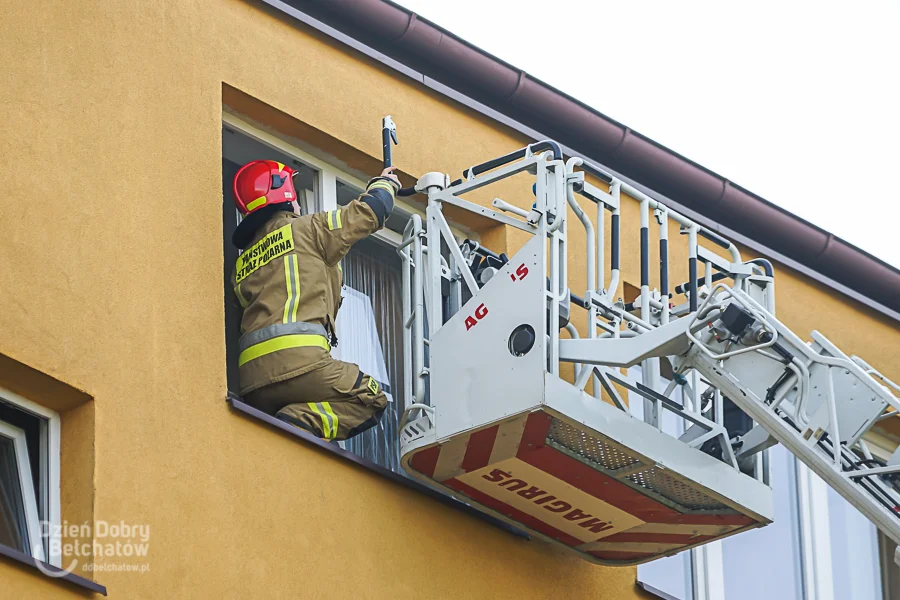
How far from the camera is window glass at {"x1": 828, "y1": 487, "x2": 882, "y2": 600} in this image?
43.3 feet

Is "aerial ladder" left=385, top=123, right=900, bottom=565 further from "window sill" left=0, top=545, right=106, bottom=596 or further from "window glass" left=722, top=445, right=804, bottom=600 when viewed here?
"window sill" left=0, top=545, right=106, bottom=596

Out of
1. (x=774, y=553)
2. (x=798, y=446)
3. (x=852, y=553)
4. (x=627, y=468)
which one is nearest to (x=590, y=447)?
(x=627, y=468)

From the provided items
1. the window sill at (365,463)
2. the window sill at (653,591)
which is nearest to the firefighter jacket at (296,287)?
the window sill at (365,463)

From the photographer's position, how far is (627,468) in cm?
946

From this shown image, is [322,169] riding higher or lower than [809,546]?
higher

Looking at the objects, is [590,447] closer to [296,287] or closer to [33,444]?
[296,287]

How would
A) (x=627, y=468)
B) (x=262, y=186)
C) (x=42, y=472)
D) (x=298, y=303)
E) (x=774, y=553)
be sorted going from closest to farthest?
(x=42, y=472), (x=627, y=468), (x=298, y=303), (x=262, y=186), (x=774, y=553)

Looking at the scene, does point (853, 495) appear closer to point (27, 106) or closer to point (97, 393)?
point (97, 393)

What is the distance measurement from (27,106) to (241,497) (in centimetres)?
221

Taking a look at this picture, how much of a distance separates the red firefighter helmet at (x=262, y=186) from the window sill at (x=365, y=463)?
1.23 metres

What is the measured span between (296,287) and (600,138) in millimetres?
3275

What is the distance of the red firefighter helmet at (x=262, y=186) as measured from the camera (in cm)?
1023

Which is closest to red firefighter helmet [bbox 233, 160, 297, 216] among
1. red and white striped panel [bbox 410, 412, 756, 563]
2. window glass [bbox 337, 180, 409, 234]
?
window glass [bbox 337, 180, 409, 234]

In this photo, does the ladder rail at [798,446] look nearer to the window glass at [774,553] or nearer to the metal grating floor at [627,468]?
the metal grating floor at [627,468]
